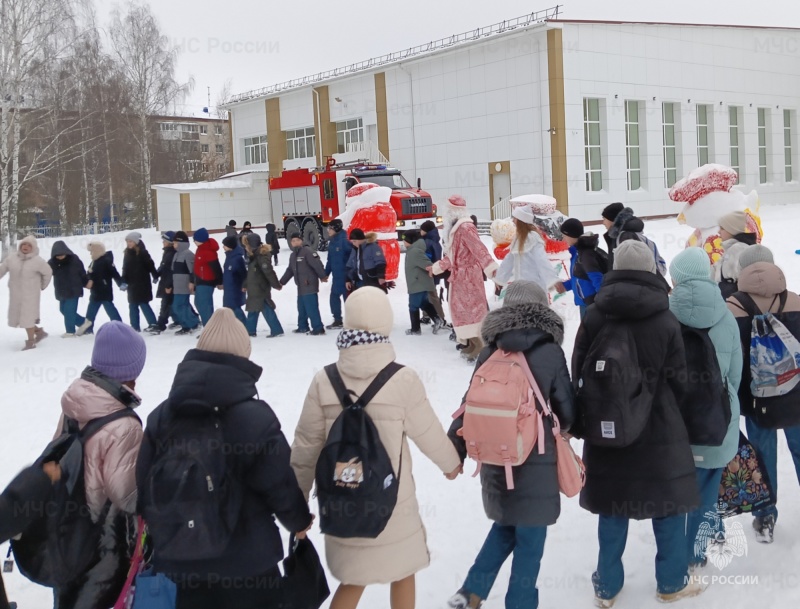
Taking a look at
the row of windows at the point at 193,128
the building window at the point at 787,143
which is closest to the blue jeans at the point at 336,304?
the building window at the point at 787,143

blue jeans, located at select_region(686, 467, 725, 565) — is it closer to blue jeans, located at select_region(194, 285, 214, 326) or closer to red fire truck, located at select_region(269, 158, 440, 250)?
blue jeans, located at select_region(194, 285, 214, 326)

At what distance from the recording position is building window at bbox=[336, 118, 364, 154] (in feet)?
118

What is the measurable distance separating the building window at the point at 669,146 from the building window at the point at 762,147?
6107 millimetres

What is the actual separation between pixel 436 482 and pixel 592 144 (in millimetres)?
26243

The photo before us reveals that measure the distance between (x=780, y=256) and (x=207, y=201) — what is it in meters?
26.4

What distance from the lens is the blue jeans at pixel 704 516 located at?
4391mm

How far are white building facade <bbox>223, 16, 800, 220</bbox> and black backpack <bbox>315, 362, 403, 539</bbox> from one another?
26.6 meters

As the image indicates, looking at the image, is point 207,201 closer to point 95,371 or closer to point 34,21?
point 34,21

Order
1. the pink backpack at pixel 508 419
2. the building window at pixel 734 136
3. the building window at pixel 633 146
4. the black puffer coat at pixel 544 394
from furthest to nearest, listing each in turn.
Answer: the building window at pixel 734 136 → the building window at pixel 633 146 → the black puffer coat at pixel 544 394 → the pink backpack at pixel 508 419

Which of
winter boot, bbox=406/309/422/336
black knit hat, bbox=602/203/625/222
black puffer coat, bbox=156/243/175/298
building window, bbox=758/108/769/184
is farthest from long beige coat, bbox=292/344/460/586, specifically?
building window, bbox=758/108/769/184

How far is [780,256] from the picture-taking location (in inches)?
610

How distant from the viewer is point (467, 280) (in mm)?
9312

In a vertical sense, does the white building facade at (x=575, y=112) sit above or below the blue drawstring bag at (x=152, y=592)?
above

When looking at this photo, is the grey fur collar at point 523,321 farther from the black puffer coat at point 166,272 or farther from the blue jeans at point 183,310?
the black puffer coat at point 166,272
